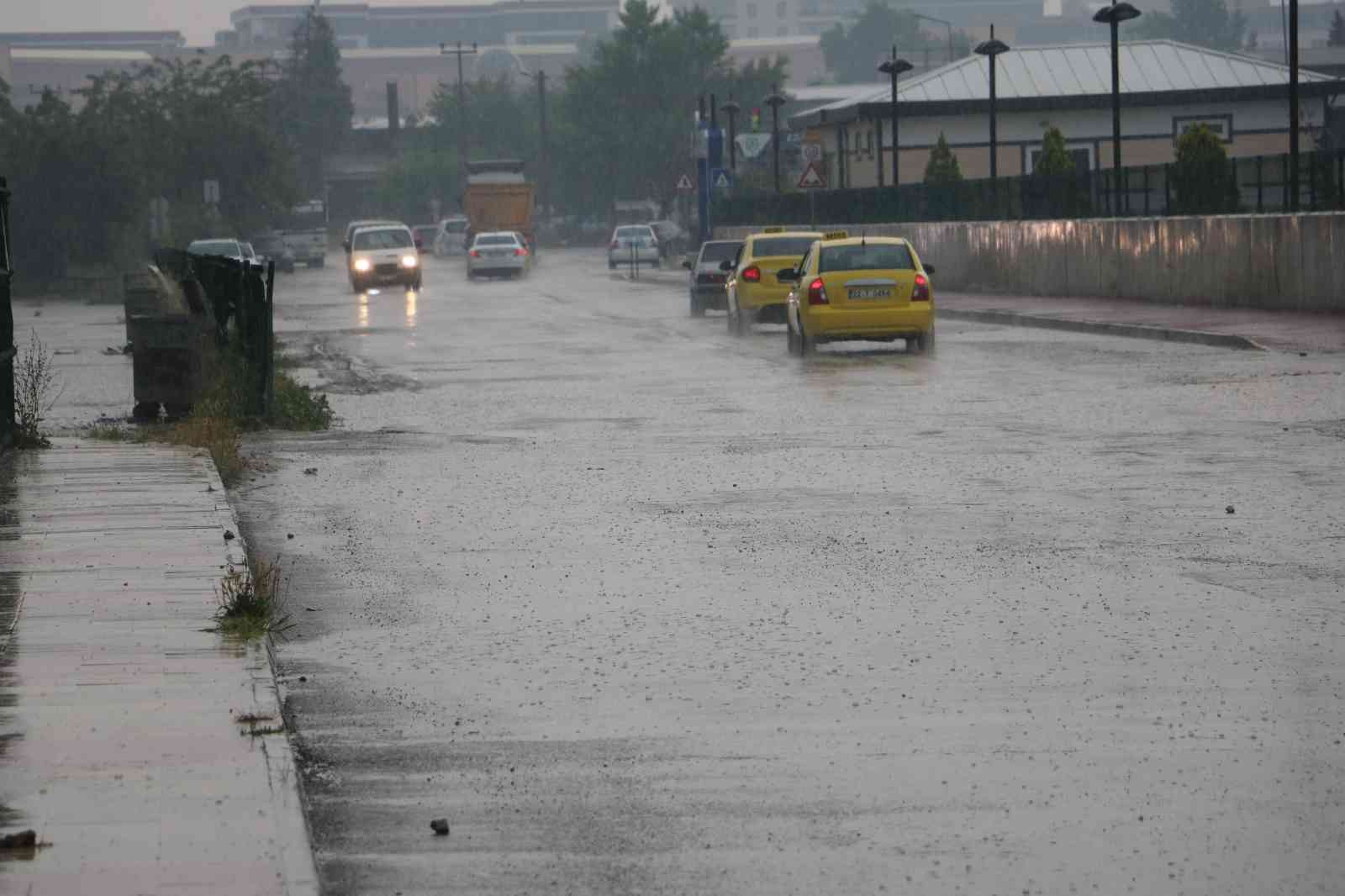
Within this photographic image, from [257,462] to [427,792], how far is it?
10.5m

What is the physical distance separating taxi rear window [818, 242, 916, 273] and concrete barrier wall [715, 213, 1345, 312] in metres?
6.48

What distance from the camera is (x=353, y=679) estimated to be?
9.02 metres

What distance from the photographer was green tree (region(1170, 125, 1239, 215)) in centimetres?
3675

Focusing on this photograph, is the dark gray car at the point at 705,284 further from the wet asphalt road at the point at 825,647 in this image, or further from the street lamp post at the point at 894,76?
the wet asphalt road at the point at 825,647

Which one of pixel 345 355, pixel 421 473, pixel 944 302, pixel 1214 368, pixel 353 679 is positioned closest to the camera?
pixel 353 679

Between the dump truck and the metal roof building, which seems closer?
the metal roof building

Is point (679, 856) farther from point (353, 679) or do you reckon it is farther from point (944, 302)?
point (944, 302)

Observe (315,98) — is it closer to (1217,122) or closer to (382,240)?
(1217,122)

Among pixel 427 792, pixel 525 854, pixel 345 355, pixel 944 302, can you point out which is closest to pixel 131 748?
pixel 427 792

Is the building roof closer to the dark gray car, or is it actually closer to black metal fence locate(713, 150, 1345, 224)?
black metal fence locate(713, 150, 1345, 224)

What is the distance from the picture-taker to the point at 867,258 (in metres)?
28.6

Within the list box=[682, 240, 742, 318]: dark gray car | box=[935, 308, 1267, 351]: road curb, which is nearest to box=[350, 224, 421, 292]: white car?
box=[682, 240, 742, 318]: dark gray car

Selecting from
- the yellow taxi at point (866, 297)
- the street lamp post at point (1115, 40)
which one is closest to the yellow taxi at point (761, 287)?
the yellow taxi at point (866, 297)

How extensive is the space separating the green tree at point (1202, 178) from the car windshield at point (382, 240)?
90.6ft
